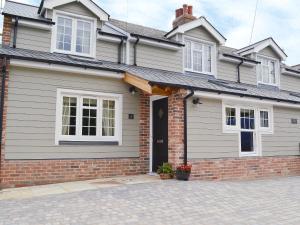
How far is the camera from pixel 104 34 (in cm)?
1089

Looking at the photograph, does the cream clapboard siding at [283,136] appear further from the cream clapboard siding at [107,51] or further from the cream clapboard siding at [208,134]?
the cream clapboard siding at [107,51]

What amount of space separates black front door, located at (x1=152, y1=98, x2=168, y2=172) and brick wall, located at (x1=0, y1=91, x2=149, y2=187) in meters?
0.29

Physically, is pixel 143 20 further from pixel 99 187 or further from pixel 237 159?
pixel 99 187

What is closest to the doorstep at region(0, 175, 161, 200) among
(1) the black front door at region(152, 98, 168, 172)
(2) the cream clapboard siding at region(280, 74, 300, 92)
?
(1) the black front door at region(152, 98, 168, 172)

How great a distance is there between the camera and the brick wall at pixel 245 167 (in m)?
9.71

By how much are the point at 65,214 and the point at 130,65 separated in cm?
701

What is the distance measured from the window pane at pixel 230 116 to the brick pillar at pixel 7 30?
774cm

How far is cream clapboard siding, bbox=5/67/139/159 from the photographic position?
8.32m

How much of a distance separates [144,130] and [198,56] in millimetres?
4964

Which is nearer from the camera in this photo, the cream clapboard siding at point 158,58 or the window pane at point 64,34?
the window pane at point 64,34

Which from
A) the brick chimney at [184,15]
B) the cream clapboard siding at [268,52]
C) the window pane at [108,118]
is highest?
the brick chimney at [184,15]

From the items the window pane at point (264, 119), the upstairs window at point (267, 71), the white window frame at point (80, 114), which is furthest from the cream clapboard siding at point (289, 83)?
the white window frame at point (80, 114)

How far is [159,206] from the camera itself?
19.4ft

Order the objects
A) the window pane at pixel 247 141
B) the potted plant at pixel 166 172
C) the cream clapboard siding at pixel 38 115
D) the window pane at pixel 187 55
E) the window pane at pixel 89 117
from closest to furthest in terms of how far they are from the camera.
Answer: the cream clapboard siding at pixel 38 115 < the potted plant at pixel 166 172 < the window pane at pixel 89 117 < the window pane at pixel 247 141 < the window pane at pixel 187 55
